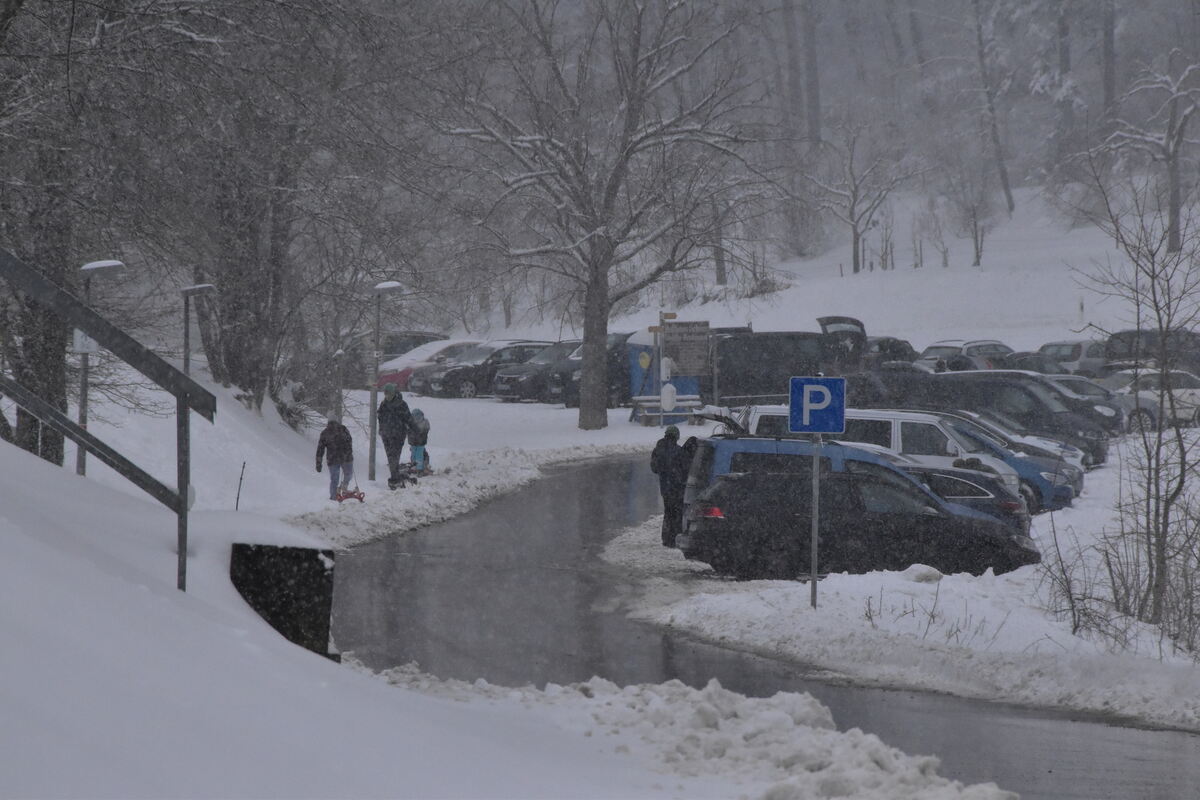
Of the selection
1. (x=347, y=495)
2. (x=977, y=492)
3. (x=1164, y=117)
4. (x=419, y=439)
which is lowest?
(x=347, y=495)

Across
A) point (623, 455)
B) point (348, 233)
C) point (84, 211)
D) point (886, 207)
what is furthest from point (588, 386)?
point (886, 207)

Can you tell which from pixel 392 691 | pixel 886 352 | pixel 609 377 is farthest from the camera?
pixel 886 352

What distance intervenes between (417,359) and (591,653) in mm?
38647

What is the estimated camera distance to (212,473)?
21516 millimetres

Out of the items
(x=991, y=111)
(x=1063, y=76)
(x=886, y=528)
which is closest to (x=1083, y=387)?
(x=886, y=528)

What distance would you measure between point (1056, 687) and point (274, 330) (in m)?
19.1

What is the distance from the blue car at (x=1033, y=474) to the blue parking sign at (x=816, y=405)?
7.22 meters

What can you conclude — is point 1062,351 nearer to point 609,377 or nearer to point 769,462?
point 609,377

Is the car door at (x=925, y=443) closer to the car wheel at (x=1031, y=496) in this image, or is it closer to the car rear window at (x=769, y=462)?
the car wheel at (x=1031, y=496)

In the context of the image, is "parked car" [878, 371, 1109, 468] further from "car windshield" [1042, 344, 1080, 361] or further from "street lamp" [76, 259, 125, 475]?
"car windshield" [1042, 344, 1080, 361]

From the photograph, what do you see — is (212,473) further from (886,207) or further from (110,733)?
(886,207)

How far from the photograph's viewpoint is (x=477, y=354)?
48688mm

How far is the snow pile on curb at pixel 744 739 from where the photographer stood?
6.00m

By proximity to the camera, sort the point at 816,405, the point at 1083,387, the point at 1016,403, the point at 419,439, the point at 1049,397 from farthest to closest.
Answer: the point at 1083,387, the point at 1049,397, the point at 1016,403, the point at 419,439, the point at 816,405
